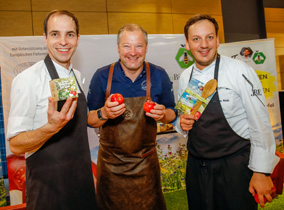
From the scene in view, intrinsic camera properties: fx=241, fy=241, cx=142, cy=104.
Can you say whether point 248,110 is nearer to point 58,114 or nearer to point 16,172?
point 58,114

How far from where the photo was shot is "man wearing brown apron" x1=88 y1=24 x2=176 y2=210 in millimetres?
2031

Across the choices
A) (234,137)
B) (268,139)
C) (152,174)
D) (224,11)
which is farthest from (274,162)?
(224,11)

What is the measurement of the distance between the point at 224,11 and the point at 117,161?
503cm

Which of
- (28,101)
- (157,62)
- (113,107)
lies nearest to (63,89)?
(28,101)

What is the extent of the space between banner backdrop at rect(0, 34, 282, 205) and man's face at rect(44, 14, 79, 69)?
1.81 m

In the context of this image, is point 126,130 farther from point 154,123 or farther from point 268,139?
point 268,139

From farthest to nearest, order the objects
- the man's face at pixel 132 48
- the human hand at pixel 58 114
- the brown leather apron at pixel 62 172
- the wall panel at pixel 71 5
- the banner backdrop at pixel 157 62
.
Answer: the wall panel at pixel 71 5
the banner backdrop at pixel 157 62
the man's face at pixel 132 48
the brown leather apron at pixel 62 172
the human hand at pixel 58 114

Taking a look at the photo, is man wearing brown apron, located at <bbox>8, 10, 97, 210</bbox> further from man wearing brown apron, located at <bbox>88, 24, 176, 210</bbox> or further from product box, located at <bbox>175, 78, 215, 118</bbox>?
product box, located at <bbox>175, 78, 215, 118</bbox>

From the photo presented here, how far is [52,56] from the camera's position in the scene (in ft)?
5.42

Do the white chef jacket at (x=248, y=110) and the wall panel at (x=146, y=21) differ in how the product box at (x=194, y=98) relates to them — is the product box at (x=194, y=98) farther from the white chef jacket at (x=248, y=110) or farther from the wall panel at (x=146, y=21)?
the wall panel at (x=146, y=21)

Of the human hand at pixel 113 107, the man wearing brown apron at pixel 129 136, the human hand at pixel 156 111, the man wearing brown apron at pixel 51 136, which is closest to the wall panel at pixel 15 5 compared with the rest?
the man wearing brown apron at pixel 129 136

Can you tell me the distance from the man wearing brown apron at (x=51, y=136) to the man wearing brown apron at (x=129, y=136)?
36 cm

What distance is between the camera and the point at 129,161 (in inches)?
80.4

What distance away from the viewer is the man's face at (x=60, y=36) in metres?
1.59
